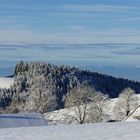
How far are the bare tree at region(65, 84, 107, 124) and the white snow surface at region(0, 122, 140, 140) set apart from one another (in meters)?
78.1

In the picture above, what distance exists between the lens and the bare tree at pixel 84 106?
100812 mm

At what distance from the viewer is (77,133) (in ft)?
57.6

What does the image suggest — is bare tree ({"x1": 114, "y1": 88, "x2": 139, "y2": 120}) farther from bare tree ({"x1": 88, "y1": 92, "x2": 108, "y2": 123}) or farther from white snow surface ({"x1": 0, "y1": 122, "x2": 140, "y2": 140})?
white snow surface ({"x1": 0, "y1": 122, "x2": 140, "y2": 140})

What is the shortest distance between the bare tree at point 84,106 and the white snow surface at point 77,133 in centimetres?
7813

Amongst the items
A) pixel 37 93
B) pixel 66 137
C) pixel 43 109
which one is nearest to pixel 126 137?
pixel 66 137

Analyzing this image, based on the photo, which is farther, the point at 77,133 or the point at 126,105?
the point at 126,105

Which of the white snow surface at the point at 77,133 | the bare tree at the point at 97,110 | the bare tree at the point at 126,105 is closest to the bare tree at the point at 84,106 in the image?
the bare tree at the point at 97,110

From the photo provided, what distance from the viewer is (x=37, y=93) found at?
112 m

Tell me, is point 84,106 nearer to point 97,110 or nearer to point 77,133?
A: point 97,110

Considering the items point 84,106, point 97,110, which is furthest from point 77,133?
point 97,110

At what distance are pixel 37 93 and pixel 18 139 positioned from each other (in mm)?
95958

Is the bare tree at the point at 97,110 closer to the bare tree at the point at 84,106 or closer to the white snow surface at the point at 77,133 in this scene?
the bare tree at the point at 84,106

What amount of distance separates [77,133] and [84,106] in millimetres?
86537

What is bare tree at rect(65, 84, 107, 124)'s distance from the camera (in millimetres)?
100812
